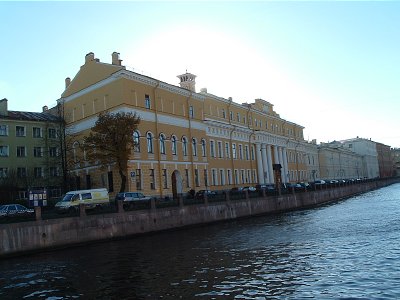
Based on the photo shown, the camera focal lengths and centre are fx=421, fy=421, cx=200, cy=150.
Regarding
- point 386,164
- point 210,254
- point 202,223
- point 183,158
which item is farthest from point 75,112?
point 386,164

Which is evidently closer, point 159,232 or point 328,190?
point 159,232

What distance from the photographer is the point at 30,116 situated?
178ft

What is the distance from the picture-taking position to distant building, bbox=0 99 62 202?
49.4 meters

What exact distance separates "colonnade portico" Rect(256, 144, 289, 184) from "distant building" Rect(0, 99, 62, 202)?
32.8 meters

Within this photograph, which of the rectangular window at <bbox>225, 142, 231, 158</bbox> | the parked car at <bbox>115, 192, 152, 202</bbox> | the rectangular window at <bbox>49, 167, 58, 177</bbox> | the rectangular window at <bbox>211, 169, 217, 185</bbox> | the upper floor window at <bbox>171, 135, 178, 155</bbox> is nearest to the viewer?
the parked car at <bbox>115, 192, 152, 202</bbox>

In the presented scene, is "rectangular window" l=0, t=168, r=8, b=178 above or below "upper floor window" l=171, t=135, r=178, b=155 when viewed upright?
below

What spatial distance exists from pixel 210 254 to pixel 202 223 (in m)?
15.7

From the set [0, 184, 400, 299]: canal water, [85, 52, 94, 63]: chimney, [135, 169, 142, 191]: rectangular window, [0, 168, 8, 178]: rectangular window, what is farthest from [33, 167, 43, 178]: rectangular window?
[0, 184, 400, 299]: canal water

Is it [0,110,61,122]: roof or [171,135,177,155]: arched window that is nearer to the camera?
[171,135,177,155]: arched window

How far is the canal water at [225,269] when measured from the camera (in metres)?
12.3

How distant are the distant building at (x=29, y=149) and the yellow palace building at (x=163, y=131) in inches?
145

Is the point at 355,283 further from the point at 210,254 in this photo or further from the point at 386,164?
the point at 386,164

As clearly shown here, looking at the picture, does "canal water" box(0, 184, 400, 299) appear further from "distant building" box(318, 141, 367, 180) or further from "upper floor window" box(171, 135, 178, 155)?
"distant building" box(318, 141, 367, 180)

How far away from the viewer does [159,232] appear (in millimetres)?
30766
